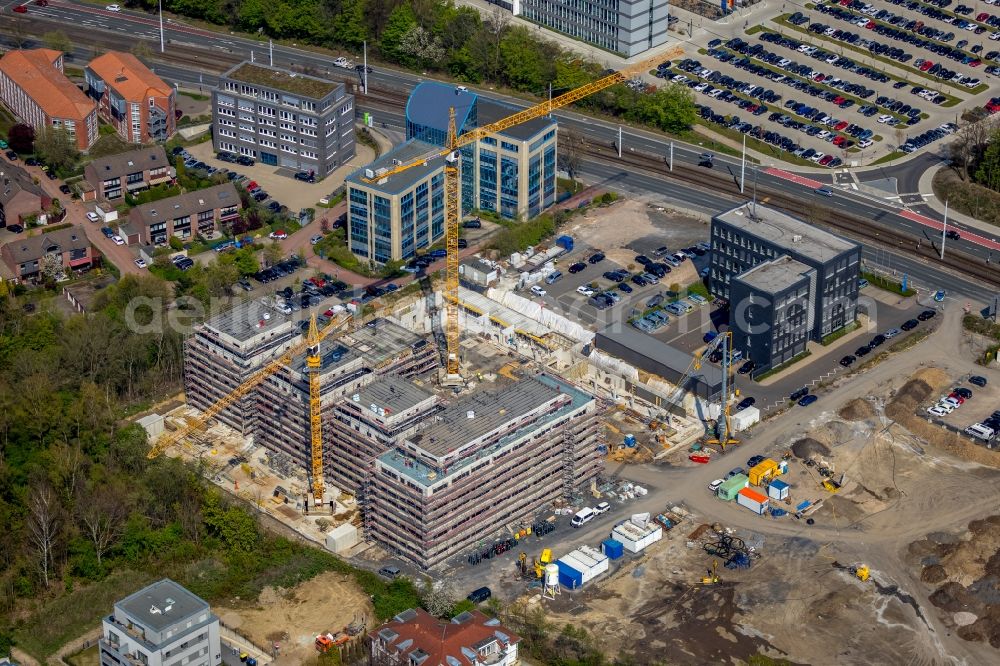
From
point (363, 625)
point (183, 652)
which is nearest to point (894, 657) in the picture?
point (363, 625)

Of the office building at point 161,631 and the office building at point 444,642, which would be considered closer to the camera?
the office building at point 161,631

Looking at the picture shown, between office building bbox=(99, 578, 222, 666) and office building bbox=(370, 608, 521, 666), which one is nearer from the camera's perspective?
office building bbox=(99, 578, 222, 666)

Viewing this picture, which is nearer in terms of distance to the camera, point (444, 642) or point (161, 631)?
point (161, 631)

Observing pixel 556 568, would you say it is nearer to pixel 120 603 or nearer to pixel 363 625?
pixel 363 625

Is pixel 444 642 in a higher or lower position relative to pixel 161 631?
lower

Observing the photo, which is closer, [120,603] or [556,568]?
[120,603]
